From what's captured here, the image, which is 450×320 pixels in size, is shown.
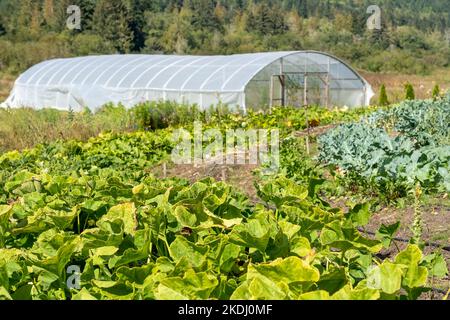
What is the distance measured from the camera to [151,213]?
2027 millimetres

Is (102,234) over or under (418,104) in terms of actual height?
over

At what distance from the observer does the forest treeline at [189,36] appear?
43344 millimetres

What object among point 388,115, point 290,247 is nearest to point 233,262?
point 290,247

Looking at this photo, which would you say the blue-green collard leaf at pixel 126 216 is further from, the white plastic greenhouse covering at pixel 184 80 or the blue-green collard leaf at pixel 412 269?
the white plastic greenhouse covering at pixel 184 80

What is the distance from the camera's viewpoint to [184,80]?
17047 millimetres

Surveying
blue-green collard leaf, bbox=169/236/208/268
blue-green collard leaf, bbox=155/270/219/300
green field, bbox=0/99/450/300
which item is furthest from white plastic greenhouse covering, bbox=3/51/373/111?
blue-green collard leaf, bbox=155/270/219/300

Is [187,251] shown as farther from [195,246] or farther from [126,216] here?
[126,216]

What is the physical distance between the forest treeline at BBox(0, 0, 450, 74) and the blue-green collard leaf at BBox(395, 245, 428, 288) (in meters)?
38.3

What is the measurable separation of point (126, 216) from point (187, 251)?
39 centimetres

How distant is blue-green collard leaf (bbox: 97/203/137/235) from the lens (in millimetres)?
1939

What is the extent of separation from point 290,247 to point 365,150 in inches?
168

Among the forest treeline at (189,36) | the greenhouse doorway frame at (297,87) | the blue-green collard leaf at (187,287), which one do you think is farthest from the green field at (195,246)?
the forest treeline at (189,36)

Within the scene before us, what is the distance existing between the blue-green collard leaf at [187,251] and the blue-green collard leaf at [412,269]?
0.49 metres
